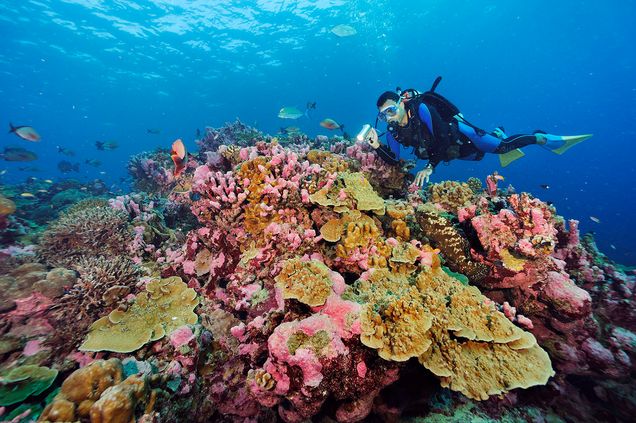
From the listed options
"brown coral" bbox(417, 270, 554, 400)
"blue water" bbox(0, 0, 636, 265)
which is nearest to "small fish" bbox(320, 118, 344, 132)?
"brown coral" bbox(417, 270, 554, 400)

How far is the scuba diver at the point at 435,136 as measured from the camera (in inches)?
246

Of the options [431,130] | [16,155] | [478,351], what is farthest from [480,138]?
[16,155]

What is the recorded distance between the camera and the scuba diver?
6.24m

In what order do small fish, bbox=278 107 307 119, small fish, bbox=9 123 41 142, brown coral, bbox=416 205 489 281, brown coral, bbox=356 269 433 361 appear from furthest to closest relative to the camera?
small fish, bbox=278 107 307 119, small fish, bbox=9 123 41 142, brown coral, bbox=416 205 489 281, brown coral, bbox=356 269 433 361

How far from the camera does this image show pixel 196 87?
182 ft

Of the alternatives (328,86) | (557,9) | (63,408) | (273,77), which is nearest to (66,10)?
(273,77)

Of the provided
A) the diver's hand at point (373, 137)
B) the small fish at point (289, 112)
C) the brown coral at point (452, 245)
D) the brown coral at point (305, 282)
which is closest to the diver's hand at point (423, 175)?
the diver's hand at point (373, 137)

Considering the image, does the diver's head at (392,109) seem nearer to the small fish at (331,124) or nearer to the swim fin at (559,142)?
the small fish at (331,124)

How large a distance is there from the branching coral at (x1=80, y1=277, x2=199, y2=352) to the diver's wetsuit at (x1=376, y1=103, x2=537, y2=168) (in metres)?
4.56

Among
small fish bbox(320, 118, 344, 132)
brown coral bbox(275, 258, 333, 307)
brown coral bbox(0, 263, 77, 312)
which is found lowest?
brown coral bbox(0, 263, 77, 312)

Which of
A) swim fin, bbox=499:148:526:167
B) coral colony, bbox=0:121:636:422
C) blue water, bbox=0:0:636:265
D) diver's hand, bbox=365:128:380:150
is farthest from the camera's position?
blue water, bbox=0:0:636:265

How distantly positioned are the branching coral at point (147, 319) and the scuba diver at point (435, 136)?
179 inches

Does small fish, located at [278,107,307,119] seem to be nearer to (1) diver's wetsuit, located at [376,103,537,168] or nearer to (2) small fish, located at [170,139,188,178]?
(1) diver's wetsuit, located at [376,103,537,168]

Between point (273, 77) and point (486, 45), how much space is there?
51.7 m
